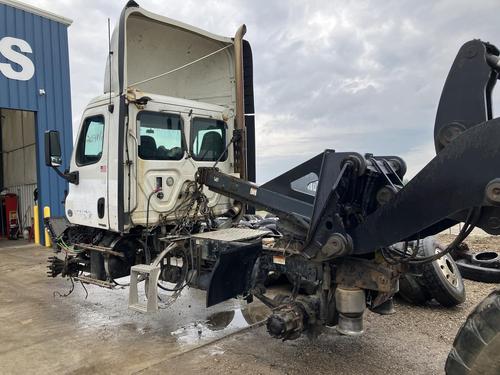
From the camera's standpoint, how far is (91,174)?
218 inches

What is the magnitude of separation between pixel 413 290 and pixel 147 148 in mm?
3720

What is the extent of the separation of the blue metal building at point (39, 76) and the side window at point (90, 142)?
7.40m

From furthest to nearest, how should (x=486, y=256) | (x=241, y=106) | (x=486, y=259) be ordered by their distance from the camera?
(x=486, y=256)
(x=486, y=259)
(x=241, y=106)

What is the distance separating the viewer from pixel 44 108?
12.5 metres

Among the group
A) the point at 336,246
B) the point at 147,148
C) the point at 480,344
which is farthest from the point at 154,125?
the point at 480,344

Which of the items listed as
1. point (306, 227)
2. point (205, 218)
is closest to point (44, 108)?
point (205, 218)

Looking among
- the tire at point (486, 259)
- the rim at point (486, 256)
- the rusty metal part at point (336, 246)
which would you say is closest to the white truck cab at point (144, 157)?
the rusty metal part at point (336, 246)

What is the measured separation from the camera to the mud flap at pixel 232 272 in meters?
4.12

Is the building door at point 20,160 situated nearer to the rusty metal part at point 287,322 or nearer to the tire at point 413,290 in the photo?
the tire at point 413,290

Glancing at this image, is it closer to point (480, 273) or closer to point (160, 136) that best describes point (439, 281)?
point (480, 273)

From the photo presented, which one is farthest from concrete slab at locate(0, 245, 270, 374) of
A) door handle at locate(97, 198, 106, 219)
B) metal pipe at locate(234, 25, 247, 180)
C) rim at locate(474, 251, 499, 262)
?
rim at locate(474, 251, 499, 262)

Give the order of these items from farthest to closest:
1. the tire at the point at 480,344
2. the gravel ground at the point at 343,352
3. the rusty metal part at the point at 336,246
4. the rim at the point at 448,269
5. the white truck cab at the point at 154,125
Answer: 1. the rim at the point at 448,269
2. the white truck cab at the point at 154,125
3. the gravel ground at the point at 343,352
4. the rusty metal part at the point at 336,246
5. the tire at the point at 480,344

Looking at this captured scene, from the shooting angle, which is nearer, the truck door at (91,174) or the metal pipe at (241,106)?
the truck door at (91,174)

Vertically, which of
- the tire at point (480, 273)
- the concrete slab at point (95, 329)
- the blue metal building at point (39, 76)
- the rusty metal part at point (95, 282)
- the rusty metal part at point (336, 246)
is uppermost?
the blue metal building at point (39, 76)
